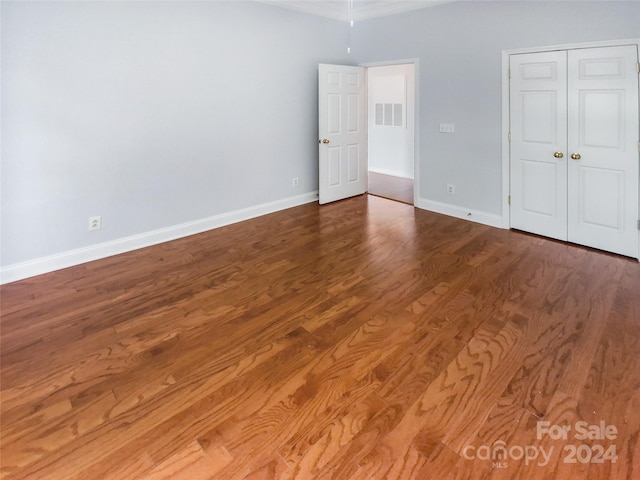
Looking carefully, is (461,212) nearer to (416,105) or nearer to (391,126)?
(416,105)

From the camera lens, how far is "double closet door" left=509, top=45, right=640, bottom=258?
374 cm

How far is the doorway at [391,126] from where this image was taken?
25.6 feet

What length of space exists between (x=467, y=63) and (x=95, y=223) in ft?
14.6

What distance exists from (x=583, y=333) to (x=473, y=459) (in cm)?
142

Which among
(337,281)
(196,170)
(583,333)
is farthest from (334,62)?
(583,333)

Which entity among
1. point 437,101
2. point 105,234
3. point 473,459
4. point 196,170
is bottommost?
point 473,459

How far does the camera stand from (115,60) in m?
3.89

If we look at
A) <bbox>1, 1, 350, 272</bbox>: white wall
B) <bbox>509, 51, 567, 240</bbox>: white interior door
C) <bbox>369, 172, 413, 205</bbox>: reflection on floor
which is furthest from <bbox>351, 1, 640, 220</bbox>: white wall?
<bbox>1, 1, 350, 272</bbox>: white wall

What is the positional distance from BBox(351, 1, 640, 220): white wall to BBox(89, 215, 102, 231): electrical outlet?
3.92m

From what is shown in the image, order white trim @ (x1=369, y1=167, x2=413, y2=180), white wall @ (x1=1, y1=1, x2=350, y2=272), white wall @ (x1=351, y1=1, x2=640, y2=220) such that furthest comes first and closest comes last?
white trim @ (x1=369, y1=167, x2=413, y2=180) < white wall @ (x1=351, y1=1, x2=640, y2=220) < white wall @ (x1=1, y1=1, x2=350, y2=272)

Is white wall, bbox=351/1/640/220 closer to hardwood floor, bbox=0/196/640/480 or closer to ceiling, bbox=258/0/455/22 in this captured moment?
ceiling, bbox=258/0/455/22

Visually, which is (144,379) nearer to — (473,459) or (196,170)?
(473,459)

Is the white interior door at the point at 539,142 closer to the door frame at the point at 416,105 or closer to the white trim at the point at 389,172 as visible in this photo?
the door frame at the point at 416,105

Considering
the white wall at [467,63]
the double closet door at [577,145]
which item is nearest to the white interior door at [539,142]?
the double closet door at [577,145]
